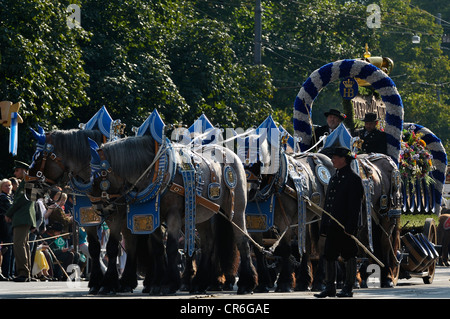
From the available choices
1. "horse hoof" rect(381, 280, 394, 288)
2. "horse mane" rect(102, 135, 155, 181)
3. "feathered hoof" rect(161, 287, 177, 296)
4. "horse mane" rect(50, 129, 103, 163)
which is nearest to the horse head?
"horse mane" rect(50, 129, 103, 163)

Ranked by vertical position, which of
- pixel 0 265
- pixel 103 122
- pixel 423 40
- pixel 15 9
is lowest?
pixel 0 265

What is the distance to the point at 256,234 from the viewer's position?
49.2ft

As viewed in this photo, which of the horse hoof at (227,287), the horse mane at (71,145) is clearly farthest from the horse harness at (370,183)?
the horse mane at (71,145)

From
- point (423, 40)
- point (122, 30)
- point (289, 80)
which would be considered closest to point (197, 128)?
point (122, 30)

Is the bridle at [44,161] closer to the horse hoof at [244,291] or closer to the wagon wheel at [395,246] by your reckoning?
the horse hoof at [244,291]

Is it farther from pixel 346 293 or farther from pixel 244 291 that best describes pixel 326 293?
pixel 244 291

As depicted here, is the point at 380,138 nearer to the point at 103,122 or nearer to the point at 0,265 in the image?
the point at 103,122

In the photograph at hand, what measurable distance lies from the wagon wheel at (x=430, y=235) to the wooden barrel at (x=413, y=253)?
26.9 inches

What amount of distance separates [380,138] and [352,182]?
4726 mm

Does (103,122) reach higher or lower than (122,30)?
lower

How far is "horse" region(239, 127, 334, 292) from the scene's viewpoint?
14.6 meters

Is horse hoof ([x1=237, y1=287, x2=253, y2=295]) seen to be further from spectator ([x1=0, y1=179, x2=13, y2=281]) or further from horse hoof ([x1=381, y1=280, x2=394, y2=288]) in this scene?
spectator ([x1=0, y1=179, x2=13, y2=281])

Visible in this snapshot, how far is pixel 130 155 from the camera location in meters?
13.4

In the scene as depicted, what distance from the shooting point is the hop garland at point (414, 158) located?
17.8 meters
